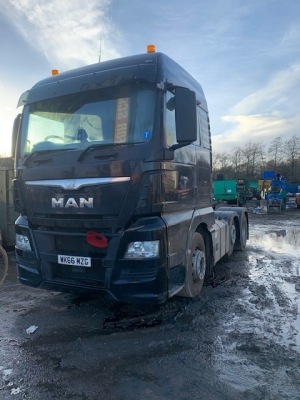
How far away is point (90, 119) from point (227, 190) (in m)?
21.9

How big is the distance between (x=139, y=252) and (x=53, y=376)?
140 centimetres

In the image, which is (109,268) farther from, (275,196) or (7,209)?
(275,196)

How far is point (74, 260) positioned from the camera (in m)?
3.94

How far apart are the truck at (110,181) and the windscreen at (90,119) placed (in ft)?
0.04

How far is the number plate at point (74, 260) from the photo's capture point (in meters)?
3.85

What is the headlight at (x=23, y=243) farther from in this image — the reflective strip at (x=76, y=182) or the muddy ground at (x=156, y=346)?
the muddy ground at (x=156, y=346)

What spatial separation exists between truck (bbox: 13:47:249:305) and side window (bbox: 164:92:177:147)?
0.5 inches

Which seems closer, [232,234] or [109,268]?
[109,268]

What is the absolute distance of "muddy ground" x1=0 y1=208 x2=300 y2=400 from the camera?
284cm

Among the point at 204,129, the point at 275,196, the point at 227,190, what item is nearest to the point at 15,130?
the point at 204,129

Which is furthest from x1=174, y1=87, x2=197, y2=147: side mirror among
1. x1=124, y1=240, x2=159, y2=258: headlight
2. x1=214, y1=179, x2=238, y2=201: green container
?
x1=214, y1=179, x2=238, y2=201: green container

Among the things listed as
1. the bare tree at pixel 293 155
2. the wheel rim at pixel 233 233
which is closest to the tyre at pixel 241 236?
the wheel rim at pixel 233 233

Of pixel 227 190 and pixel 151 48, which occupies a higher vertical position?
pixel 151 48

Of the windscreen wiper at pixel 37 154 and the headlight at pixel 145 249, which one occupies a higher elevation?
the windscreen wiper at pixel 37 154
